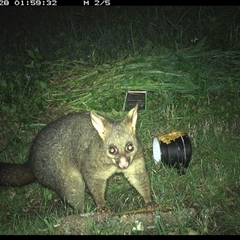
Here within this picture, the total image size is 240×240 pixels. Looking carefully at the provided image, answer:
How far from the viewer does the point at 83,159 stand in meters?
4.79

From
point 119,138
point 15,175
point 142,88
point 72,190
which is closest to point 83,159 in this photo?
point 72,190

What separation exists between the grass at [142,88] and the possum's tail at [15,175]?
26 centimetres

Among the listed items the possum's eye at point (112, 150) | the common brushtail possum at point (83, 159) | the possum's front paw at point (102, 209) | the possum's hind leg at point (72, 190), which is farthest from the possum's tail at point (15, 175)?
the possum's eye at point (112, 150)

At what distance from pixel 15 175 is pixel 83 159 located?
2.64 ft

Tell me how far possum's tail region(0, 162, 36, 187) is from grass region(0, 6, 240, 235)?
0.26 m

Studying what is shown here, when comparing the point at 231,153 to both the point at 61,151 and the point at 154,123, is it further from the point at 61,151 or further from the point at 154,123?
the point at 61,151

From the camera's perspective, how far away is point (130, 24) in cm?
806

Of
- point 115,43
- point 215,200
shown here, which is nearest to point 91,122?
point 215,200

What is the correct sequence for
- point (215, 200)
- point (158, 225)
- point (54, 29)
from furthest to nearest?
point (54, 29) → point (215, 200) → point (158, 225)

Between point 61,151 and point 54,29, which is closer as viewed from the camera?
point 61,151

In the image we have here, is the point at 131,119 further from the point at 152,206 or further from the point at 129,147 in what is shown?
the point at 152,206

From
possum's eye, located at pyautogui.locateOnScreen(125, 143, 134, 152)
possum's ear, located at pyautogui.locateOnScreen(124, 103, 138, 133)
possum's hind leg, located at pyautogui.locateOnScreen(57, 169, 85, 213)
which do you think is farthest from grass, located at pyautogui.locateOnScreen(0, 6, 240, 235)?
possum's ear, located at pyautogui.locateOnScreen(124, 103, 138, 133)

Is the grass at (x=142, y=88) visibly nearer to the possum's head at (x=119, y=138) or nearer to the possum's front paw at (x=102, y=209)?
the possum's front paw at (x=102, y=209)

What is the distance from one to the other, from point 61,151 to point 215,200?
1.59 m
